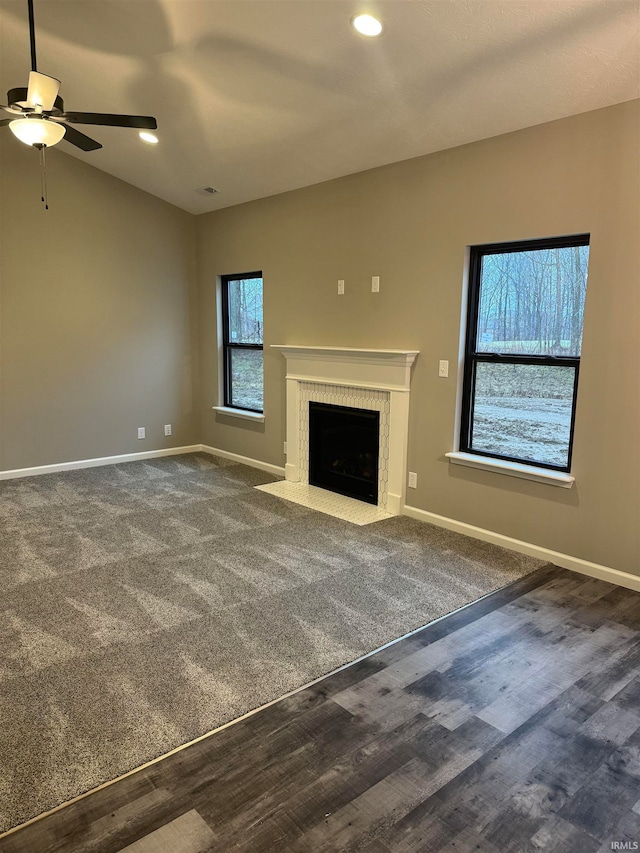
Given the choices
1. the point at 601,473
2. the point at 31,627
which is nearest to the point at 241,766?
the point at 31,627

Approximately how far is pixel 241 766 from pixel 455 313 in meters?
3.08

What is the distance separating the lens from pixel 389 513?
14.6ft

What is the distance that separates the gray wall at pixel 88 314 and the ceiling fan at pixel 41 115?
2.55 meters

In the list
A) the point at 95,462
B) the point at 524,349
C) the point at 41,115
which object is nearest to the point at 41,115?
the point at 41,115

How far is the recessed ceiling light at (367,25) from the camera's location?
2.68 meters

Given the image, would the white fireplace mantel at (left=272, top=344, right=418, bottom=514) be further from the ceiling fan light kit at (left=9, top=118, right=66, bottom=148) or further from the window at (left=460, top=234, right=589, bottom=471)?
the ceiling fan light kit at (left=9, top=118, right=66, bottom=148)

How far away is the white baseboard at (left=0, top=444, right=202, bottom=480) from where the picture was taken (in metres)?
5.30

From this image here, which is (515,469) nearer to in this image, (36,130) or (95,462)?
(36,130)

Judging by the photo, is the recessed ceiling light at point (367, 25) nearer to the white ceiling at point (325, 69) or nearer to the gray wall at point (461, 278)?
the white ceiling at point (325, 69)

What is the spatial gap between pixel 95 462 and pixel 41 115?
3808 millimetres

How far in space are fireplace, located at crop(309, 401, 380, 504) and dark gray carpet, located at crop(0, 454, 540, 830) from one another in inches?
22.9

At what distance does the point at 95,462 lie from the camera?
5777 mm

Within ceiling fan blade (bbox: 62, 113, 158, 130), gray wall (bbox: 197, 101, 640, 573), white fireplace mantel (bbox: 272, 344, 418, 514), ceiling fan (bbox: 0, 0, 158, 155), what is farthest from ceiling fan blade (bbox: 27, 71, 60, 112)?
white fireplace mantel (bbox: 272, 344, 418, 514)

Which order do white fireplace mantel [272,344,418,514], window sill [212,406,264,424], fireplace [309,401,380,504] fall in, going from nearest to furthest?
white fireplace mantel [272,344,418,514]
fireplace [309,401,380,504]
window sill [212,406,264,424]
